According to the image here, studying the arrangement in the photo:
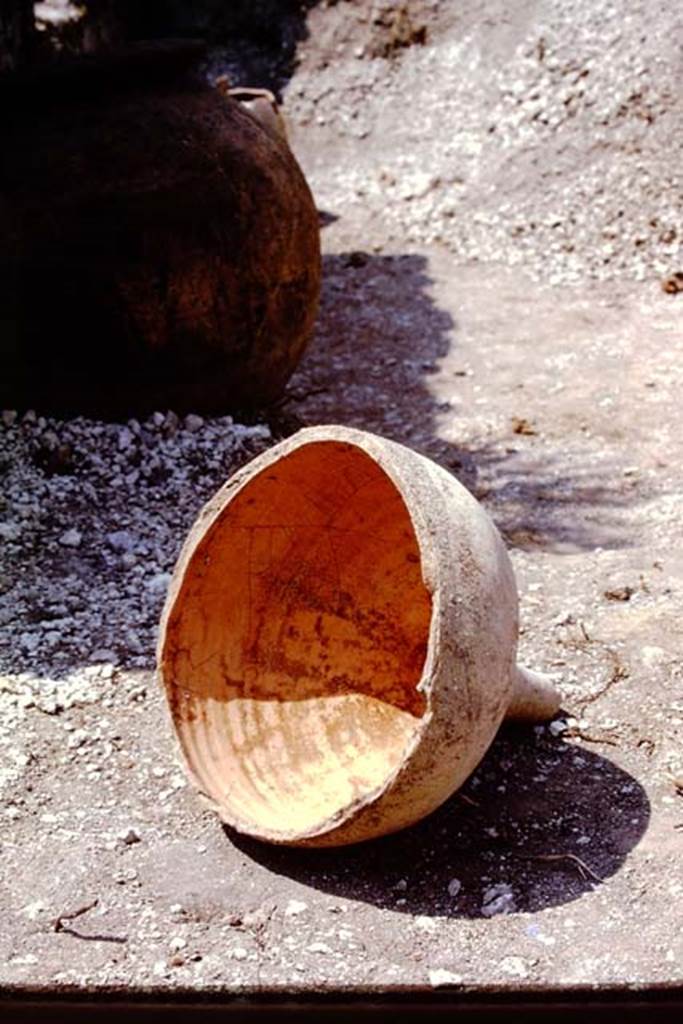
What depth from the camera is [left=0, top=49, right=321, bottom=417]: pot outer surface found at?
5.37 m

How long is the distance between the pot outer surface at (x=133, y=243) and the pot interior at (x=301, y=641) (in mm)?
1711

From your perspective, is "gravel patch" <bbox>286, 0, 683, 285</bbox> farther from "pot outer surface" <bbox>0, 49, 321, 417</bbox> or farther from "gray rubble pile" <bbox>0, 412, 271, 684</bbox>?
"gray rubble pile" <bbox>0, 412, 271, 684</bbox>

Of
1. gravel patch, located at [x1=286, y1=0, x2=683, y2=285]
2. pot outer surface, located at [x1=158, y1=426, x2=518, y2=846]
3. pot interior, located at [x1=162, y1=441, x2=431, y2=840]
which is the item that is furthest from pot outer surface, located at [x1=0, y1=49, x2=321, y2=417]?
gravel patch, located at [x1=286, y1=0, x2=683, y2=285]

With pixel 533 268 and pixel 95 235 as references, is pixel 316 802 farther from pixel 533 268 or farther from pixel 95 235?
pixel 533 268

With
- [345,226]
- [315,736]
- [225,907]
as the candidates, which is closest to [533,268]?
[345,226]

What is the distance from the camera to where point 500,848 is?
353cm

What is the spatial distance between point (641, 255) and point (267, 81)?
160 inches

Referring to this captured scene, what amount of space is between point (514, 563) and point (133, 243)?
1771mm

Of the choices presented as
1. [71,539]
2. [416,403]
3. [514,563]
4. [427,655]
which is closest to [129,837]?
[427,655]

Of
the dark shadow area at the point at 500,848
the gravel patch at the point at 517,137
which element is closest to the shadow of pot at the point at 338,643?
the dark shadow area at the point at 500,848

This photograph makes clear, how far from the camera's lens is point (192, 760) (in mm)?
3650

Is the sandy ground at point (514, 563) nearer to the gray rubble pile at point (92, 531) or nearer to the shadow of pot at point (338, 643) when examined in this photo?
the gray rubble pile at point (92, 531)

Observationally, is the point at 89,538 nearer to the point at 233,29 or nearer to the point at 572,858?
the point at 572,858

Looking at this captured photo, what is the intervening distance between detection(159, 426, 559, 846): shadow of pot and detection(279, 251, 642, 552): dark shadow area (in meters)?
1.22
